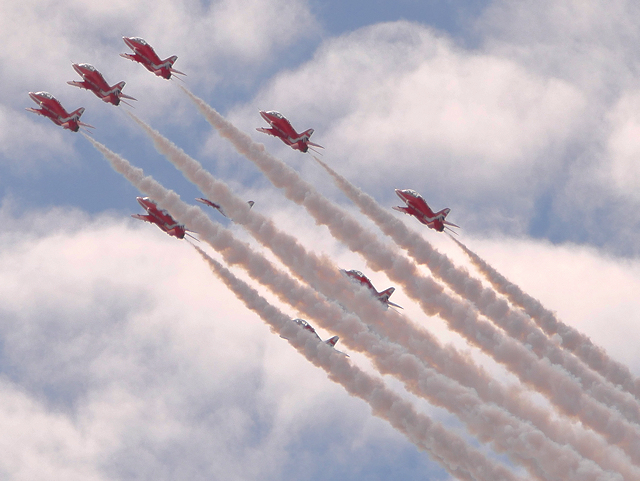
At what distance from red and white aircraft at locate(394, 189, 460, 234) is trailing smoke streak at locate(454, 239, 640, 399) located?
319cm

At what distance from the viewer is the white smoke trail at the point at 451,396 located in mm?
99250

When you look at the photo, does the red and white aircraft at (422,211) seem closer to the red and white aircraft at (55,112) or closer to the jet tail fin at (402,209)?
the jet tail fin at (402,209)

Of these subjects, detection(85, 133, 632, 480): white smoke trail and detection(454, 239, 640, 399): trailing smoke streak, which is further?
detection(454, 239, 640, 399): trailing smoke streak

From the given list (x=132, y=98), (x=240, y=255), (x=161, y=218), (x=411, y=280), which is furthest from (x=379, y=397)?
(x=132, y=98)

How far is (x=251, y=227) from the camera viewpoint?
119938 mm

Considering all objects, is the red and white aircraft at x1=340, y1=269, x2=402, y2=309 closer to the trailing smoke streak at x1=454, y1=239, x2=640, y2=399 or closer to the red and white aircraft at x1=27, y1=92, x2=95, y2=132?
the trailing smoke streak at x1=454, y1=239, x2=640, y2=399

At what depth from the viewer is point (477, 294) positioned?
120562mm

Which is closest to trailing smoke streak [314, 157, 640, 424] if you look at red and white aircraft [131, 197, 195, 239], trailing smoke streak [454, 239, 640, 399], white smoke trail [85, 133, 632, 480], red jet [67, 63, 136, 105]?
trailing smoke streak [454, 239, 640, 399]

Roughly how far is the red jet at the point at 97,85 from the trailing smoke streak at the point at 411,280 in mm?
8853

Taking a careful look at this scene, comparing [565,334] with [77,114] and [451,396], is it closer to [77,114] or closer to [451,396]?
[451,396]

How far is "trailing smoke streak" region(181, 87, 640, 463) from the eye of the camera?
115 meters

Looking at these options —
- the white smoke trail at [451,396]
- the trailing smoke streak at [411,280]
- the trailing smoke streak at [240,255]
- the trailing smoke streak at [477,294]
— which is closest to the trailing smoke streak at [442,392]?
the white smoke trail at [451,396]

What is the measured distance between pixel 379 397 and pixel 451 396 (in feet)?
22.4

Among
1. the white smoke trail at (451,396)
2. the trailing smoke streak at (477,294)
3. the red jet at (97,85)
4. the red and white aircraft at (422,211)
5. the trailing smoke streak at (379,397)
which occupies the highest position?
the red and white aircraft at (422,211)
